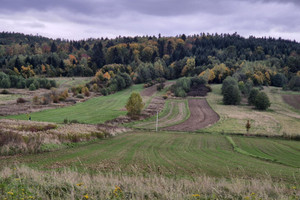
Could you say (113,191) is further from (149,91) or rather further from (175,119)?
(149,91)

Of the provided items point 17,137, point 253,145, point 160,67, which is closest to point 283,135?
point 253,145

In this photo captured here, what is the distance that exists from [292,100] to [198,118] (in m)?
46.5

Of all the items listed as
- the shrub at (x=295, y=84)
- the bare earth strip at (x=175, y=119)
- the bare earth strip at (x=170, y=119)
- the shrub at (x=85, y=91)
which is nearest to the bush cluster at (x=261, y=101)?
the bare earth strip at (x=170, y=119)

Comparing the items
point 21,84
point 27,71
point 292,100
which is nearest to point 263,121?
point 292,100

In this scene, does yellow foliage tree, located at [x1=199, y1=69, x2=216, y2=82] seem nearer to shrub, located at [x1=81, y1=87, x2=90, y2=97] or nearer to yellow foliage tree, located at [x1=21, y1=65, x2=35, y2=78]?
shrub, located at [x1=81, y1=87, x2=90, y2=97]

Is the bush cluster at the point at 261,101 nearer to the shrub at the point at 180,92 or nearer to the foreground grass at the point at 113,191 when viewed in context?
the shrub at the point at 180,92

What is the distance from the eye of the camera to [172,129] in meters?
45.1

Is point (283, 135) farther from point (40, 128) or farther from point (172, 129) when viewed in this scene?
point (40, 128)

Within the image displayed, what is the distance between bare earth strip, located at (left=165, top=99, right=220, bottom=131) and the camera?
4735 centimetres

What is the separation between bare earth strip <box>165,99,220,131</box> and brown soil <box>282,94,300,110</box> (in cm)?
2856

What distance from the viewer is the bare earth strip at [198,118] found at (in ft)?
155

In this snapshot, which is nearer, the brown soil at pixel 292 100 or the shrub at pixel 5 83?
the brown soil at pixel 292 100

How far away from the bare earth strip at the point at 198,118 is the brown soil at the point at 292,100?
28555mm

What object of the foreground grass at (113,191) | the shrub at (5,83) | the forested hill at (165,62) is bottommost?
the shrub at (5,83)
